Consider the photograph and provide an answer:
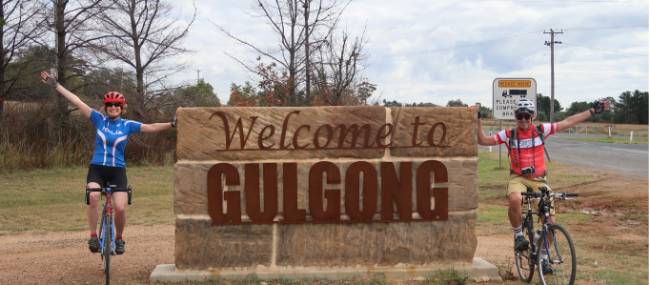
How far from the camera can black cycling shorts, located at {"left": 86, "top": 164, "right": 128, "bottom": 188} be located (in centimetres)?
643

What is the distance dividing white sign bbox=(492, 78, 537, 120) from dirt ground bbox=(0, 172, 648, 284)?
7476mm

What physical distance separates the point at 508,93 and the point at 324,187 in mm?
13926

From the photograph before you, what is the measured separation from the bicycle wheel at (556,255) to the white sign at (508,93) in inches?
529

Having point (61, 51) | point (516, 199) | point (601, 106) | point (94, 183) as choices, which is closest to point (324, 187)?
point (516, 199)

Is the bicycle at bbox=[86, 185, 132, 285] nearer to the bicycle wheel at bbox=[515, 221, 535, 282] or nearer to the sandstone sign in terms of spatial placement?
the sandstone sign

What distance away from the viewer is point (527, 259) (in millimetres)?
6461

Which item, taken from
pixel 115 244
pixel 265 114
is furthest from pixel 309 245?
pixel 115 244

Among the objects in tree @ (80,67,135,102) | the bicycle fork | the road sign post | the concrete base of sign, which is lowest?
the concrete base of sign

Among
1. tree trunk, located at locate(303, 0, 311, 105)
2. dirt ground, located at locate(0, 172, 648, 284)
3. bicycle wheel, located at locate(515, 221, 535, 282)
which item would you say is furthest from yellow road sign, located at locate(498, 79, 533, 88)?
bicycle wheel, located at locate(515, 221, 535, 282)

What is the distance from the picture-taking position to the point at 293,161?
21.9ft

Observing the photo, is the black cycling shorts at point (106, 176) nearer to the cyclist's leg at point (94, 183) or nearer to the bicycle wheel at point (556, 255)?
the cyclist's leg at point (94, 183)

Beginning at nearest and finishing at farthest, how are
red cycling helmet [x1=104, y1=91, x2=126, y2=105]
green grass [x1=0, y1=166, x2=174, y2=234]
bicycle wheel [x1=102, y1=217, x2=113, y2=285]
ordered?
1. bicycle wheel [x1=102, y1=217, x2=113, y2=285]
2. red cycling helmet [x1=104, y1=91, x2=126, y2=105]
3. green grass [x1=0, y1=166, x2=174, y2=234]

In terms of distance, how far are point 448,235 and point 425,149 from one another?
0.90m

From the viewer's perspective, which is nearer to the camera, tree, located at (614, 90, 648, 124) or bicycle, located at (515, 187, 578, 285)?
bicycle, located at (515, 187, 578, 285)
